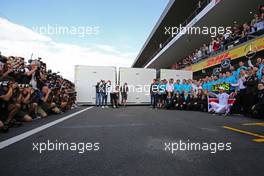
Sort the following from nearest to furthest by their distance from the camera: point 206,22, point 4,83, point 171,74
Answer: point 4,83 → point 171,74 → point 206,22

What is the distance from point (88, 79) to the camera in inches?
544

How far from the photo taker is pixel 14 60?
5.84m

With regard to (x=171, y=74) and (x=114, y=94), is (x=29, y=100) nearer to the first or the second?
(x=114, y=94)

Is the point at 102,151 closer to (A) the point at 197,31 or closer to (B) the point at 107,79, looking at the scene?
(B) the point at 107,79

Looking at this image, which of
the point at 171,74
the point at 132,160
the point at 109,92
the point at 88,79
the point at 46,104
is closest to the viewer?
the point at 132,160

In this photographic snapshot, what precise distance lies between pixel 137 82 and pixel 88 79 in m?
3.49

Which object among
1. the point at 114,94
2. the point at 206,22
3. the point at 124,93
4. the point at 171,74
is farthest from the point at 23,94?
the point at 206,22

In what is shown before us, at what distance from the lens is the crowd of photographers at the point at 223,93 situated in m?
7.11

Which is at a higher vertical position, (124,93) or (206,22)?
(206,22)

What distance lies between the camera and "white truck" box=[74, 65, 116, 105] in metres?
13.8

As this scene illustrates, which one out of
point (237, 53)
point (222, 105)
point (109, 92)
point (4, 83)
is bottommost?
point (222, 105)

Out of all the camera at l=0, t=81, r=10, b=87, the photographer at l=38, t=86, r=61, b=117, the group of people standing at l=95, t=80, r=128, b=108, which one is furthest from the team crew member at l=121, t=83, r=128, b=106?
the camera at l=0, t=81, r=10, b=87

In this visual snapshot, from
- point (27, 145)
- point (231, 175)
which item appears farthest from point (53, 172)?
point (231, 175)

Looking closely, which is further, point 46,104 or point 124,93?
point 124,93
